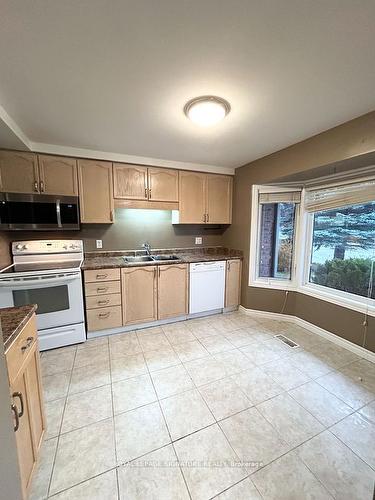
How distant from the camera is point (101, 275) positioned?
259 cm

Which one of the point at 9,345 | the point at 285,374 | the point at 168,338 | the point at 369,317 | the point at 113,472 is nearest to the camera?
the point at 9,345

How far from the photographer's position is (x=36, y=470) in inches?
47.4

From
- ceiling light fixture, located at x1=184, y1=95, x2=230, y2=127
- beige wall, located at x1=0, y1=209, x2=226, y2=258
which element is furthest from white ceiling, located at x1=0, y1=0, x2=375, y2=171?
beige wall, located at x1=0, y1=209, x2=226, y2=258

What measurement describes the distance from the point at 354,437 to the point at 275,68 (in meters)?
2.43

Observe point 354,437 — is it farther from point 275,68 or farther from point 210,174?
point 210,174

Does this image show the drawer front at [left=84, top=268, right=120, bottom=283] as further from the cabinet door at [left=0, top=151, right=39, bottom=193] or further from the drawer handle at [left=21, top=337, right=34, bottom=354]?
the drawer handle at [left=21, top=337, right=34, bottom=354]

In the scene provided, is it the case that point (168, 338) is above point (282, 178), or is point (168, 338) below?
below

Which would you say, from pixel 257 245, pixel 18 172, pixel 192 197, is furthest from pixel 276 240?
pixel 18 172

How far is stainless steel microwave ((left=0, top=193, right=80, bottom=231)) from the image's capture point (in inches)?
91.6

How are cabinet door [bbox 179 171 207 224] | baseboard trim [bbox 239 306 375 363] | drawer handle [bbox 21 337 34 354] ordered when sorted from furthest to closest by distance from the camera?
cabinet door [bbox 179 171 207 224] < baseboard trim [bbox 239 306 375 363] < drawer handle [bbox 21 337 34 354]

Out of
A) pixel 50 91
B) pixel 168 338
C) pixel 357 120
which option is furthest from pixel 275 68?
pixel 168 338

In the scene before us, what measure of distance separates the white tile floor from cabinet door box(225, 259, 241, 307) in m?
0.96

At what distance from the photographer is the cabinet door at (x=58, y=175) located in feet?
8.18

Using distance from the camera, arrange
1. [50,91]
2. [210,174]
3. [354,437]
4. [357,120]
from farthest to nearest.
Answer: [210,174] < [357,120] < [50,91] < [354,437]
